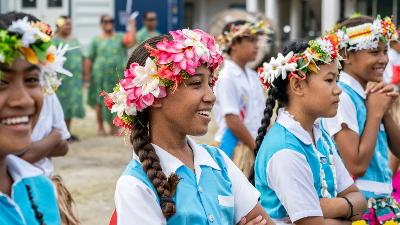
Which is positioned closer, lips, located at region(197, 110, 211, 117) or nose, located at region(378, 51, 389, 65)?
lips, located at region(197, 110, 211, 117)

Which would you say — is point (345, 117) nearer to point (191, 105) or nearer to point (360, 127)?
point (360, 127)

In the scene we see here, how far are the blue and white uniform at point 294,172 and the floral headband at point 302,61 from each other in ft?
0.68

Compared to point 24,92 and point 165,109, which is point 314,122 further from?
point 24,92

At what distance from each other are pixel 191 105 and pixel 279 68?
3.38ft

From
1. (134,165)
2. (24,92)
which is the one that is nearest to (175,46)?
(134,165)

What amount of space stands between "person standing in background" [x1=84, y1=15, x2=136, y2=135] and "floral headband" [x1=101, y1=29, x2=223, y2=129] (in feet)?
31.8

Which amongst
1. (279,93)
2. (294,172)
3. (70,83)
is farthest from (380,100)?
(70,83)

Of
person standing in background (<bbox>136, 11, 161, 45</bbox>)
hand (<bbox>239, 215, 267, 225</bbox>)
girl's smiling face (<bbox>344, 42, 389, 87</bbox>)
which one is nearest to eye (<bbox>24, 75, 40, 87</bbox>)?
hand (<bbox>239, 215, 267, 225</bbox>)

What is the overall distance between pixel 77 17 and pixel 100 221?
753 inches

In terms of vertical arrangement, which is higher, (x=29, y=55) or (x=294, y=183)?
(x=29, y=55)

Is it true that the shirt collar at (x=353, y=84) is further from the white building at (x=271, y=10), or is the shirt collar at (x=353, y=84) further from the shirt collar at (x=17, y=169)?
the white building at (x=271, y=10)

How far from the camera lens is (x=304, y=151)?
11.7ft

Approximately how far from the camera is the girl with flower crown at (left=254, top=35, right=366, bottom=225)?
3.44 m

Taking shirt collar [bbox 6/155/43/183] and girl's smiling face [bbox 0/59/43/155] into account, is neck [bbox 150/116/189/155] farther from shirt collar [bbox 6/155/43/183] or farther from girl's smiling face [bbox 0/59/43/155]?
girl's smiling face [bbox 0/59/43/155]
